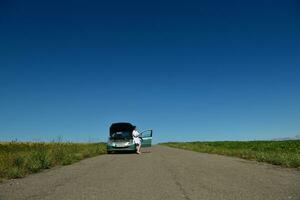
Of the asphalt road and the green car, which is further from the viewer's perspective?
the green car

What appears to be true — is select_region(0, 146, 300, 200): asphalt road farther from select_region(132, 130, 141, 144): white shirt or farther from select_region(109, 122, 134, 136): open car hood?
select_region(109, 122, 134, 136): open car hood

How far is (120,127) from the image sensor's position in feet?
104

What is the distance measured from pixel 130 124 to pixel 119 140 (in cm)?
285

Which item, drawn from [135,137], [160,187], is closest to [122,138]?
[135,137]

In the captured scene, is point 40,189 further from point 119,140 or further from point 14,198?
point 119,140

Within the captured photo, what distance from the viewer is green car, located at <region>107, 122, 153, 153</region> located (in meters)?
28.5

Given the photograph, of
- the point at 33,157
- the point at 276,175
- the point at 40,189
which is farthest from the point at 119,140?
the point at 40,189

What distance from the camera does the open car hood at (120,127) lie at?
103 feet

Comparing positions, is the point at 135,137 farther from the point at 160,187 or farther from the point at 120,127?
the point at 160,187

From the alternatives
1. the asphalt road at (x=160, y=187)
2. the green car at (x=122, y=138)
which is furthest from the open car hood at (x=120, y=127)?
the asphalt road at (x=160, y=187)

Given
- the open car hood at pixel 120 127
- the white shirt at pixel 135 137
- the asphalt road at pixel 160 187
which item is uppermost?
the open car hood at pixel 120 127

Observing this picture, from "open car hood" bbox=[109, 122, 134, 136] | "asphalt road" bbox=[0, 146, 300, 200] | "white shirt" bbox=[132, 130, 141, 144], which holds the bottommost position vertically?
"asphalt road" bbox=[0, 146, 300, 200]

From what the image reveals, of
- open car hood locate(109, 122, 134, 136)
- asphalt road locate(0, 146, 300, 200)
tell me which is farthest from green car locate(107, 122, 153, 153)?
asphalt road locate(0, 146, 300, 200)

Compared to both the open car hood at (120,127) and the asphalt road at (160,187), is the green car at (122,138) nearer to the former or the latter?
the open car hood at (120,127)
